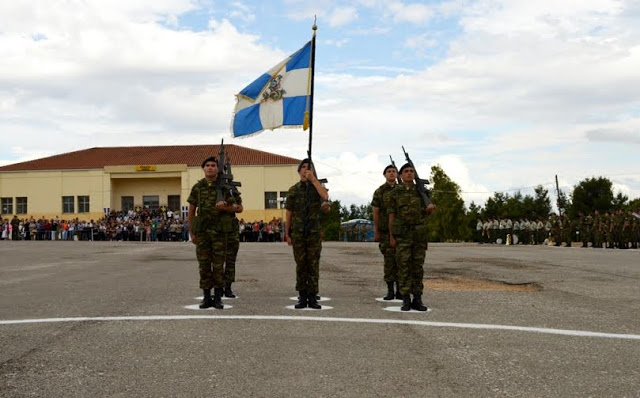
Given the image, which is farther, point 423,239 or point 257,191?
point 257,191

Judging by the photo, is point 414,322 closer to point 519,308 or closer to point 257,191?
point 519,308

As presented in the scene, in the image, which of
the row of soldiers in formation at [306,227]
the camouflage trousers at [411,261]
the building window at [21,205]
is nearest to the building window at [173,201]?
the building window at [21,205]

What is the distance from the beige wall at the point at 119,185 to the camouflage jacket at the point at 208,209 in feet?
191

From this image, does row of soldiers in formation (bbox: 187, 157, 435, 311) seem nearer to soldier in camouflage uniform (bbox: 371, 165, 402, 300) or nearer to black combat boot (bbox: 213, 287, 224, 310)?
black combat boot (bbox: 213, 287, 224, 310)

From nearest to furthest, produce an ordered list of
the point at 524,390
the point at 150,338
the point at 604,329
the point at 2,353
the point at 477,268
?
the point at 524,390, the point at 2,353, the point at 150,338, the point at 604,329, the point at 477,268

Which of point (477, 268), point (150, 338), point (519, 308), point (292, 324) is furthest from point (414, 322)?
point (477, 268)

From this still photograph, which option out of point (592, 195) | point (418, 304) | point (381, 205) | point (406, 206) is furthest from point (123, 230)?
point (592, 195)

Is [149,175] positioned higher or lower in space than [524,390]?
higher

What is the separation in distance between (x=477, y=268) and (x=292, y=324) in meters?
9.60

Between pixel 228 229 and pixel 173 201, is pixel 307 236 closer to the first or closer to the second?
pixel 228 229

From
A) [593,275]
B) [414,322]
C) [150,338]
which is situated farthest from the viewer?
[593,275]

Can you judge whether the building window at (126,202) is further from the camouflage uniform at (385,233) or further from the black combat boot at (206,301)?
the black combat boot at (206,301)

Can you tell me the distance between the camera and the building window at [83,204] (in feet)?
230

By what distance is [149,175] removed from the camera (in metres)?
69.5
